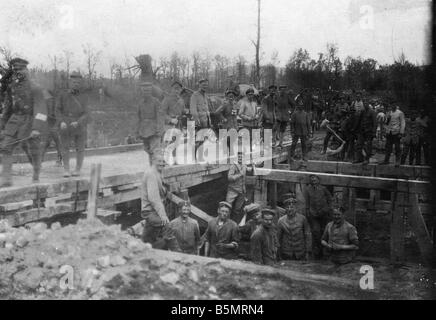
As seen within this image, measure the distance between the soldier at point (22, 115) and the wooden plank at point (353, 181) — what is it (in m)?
4.89

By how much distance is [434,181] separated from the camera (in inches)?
218

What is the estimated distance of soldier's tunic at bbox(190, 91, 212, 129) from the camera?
33.7ft

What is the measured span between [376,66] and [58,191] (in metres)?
23.9

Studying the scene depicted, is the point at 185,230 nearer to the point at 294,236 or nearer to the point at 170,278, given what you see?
the point at 294,236

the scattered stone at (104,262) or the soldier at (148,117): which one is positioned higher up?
the soldier at (148,117)

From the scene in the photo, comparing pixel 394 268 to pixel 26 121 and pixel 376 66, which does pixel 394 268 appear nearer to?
pixel 26 121

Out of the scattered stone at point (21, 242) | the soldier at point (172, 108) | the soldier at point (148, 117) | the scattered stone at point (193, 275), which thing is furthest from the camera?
the soldier at point (172, 108)

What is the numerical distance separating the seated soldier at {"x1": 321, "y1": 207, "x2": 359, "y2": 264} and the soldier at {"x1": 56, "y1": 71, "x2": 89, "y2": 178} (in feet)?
15.6

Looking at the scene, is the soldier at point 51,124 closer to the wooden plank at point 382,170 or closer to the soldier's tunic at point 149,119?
the soldier's tunic at point 149,119

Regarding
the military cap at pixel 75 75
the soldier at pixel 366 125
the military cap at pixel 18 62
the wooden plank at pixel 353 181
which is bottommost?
the wooden plank at pixel 353 181

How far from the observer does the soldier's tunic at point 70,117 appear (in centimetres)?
786

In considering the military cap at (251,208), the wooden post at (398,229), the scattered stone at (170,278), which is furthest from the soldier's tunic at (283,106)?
the scattered stone at (170,278)
